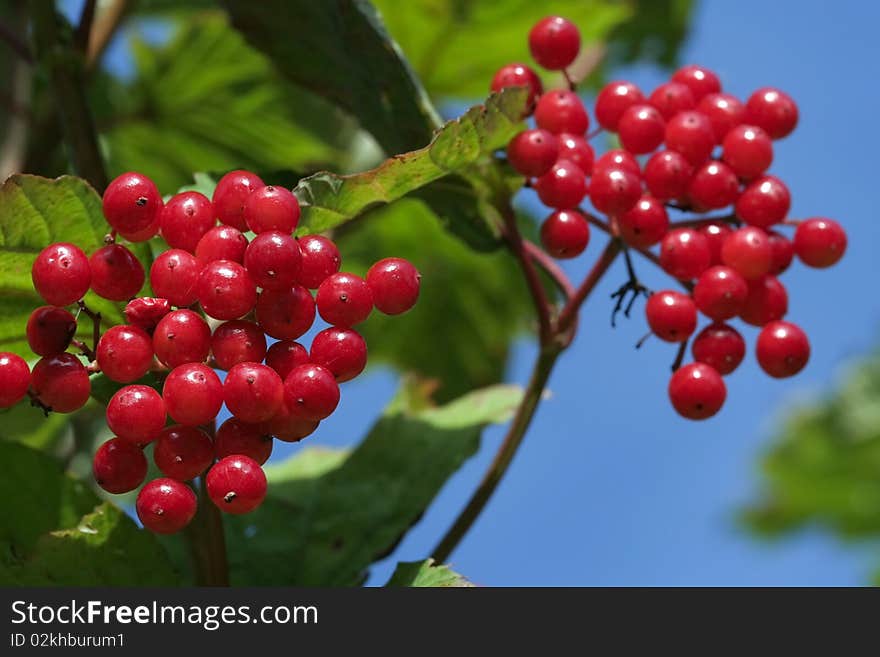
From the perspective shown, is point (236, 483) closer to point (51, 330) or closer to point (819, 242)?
point (51, 330)

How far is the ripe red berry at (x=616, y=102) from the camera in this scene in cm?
170

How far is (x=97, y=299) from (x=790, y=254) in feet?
2.91

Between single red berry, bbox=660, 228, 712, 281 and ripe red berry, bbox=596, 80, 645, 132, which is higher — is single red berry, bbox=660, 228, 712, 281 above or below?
below

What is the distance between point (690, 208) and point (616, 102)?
0.18 meters

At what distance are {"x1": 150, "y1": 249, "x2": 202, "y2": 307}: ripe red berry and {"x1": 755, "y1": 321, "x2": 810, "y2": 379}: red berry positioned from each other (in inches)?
29.4

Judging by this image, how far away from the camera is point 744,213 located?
1629 mm

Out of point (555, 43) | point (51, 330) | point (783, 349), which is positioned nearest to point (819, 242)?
point (783, 349)

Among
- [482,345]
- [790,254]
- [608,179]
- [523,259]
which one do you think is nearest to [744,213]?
[790,254]

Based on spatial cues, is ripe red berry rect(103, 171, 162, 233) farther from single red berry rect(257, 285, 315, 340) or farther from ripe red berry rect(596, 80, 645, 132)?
ripe red berry rect(596, 80, 645, 132)

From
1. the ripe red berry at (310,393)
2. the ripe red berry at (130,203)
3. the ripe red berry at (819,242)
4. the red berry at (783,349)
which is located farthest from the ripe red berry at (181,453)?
the ripe red berry at (819,242)

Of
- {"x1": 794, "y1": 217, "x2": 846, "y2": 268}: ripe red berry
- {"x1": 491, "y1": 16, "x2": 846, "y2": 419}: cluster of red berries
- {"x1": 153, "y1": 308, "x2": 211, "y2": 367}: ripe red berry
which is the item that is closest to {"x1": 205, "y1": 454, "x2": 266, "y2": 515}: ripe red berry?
{"x1": 153, "y1": 308, "x2": 211, "y2": 367}: ripe red berry

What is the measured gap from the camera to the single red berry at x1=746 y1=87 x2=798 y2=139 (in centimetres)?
171

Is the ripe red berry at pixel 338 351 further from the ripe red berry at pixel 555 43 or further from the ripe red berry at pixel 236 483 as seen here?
the ripe red berry at pixel 555 43

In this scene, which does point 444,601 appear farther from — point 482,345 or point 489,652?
point 482,345
